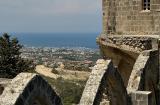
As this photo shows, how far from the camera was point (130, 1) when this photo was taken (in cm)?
1850

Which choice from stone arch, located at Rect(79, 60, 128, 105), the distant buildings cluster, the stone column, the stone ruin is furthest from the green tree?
stone arch, located at Rect(79, 60, 128, 105)

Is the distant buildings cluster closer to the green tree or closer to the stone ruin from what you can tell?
the green tree

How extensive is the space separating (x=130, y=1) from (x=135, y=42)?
163cm

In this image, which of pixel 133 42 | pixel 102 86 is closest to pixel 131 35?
pixel 133 42

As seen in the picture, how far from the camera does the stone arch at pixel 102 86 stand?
10.2 m

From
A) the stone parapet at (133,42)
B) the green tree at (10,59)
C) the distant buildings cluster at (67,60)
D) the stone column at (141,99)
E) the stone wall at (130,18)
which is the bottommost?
the distant buildings cluster at (67,60)

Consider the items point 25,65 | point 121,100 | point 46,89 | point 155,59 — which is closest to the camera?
point 46,89

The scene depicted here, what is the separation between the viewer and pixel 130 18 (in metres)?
18.6

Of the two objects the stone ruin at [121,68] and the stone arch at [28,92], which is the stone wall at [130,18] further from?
the stone arch at [28,92]

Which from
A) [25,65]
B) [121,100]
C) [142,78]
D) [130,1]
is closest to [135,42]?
[130,1]

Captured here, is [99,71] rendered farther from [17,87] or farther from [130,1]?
[130,1]

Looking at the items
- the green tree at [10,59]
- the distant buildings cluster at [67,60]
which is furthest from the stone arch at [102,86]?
the distant buildings cluster at [67,60]

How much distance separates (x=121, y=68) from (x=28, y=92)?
11.4 metres

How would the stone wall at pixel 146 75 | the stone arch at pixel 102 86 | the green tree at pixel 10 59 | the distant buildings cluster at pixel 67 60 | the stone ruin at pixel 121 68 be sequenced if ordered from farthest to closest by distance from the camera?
1. the distant buildings cluster at pixel 67 60
2. the green tree at pixel 10 59
3. the stone wall at pixel 146 75
4. the stone arch at pixel 102 86
5. the stone ruin at pixel 121 68
